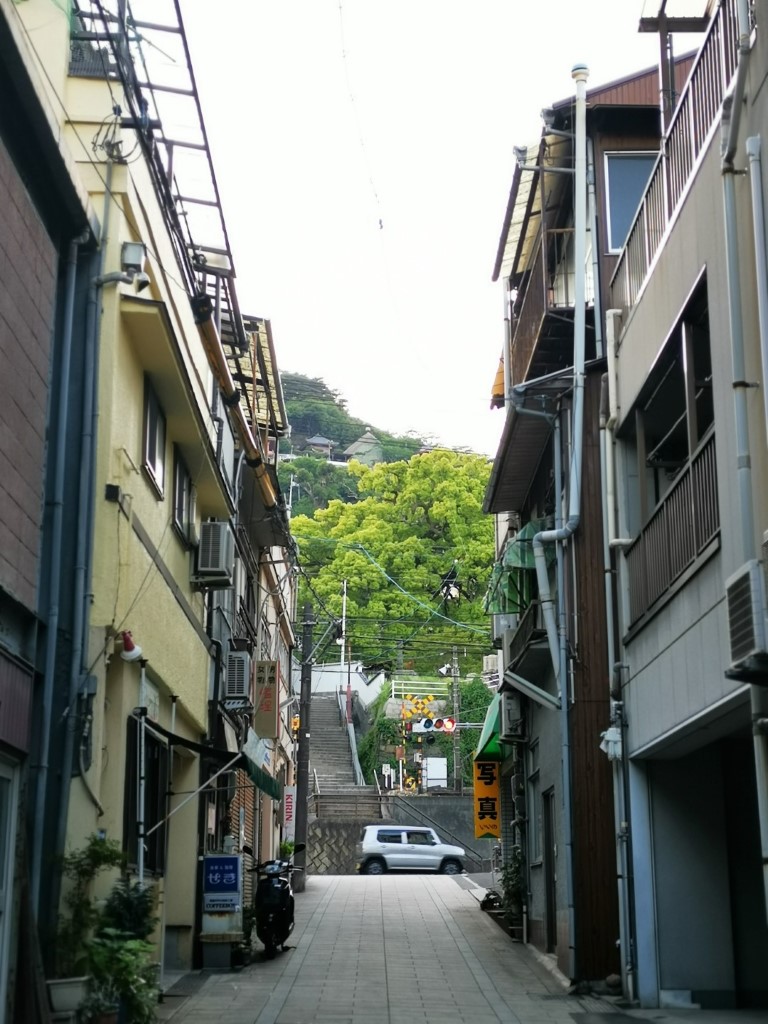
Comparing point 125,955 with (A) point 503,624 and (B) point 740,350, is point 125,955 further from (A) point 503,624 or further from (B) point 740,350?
(A) point 503,624

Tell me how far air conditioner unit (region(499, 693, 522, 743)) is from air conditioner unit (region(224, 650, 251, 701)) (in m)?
4.55

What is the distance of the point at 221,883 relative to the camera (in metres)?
16.4

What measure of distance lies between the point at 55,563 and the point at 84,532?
395mm

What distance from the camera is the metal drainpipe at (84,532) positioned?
9.84 m

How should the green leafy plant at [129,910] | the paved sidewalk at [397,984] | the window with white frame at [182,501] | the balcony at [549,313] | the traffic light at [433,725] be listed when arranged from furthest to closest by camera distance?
1. the traffic light at [433,725]
2. the balcony at [549,313]
3. the window with white frame at [182,501]
4. the paved sidewalk at [397,984]
5. the green leafy plant at [129,910]

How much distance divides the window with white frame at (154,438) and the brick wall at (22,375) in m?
2.60

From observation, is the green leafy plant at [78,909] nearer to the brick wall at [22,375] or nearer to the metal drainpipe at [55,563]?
the metal drainpipe at [55,563]

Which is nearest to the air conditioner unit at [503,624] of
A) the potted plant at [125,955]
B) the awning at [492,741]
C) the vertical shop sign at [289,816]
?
the awning at [492,741]

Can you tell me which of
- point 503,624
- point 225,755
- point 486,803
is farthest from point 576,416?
point 486,803

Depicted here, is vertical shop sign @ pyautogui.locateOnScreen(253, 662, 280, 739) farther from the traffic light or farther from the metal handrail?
the traffic light

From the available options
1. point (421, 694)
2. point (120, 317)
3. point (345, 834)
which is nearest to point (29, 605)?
point (120, 317)

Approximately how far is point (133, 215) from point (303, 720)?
20819mm

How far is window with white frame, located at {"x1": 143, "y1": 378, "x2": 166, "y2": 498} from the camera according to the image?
12922mm

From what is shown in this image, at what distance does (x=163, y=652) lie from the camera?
13.5 metres
